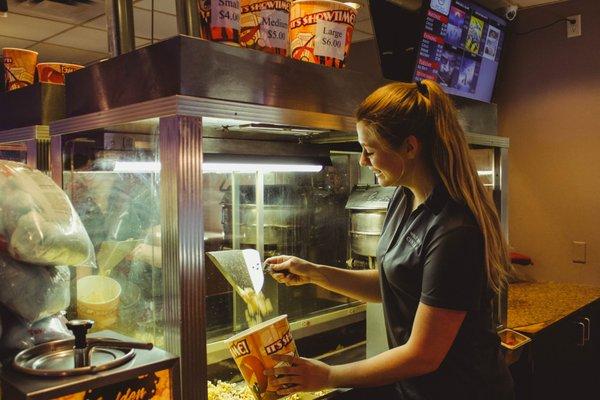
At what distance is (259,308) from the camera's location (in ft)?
6.74

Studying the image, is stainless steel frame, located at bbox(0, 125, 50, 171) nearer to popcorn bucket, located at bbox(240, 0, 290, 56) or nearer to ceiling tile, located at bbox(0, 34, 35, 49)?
popcorn bucket, located at bbox(240, 0, 290, 56)

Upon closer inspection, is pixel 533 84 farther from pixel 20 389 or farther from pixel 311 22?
pixel 20 389

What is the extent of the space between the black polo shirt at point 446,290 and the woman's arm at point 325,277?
0.23 metres

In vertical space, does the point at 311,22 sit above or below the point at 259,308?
above

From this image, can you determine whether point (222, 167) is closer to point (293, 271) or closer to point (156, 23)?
point (293, 271)

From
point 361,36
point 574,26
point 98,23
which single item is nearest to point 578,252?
point 574,26

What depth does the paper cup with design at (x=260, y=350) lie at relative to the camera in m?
1.27

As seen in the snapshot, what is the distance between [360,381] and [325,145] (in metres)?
1.06

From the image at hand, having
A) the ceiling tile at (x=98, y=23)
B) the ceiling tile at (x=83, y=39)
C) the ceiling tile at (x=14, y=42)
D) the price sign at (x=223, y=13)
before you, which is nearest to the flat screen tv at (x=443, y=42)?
the price sign at (x=223, y=13)

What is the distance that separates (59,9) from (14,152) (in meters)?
2.81

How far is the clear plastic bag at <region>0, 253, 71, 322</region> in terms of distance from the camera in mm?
1129

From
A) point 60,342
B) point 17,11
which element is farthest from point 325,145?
point 17,11

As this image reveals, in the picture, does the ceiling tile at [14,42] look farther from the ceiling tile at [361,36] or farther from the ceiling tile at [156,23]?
the ceiling tile at [361,36]

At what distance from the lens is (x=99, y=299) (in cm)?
152
